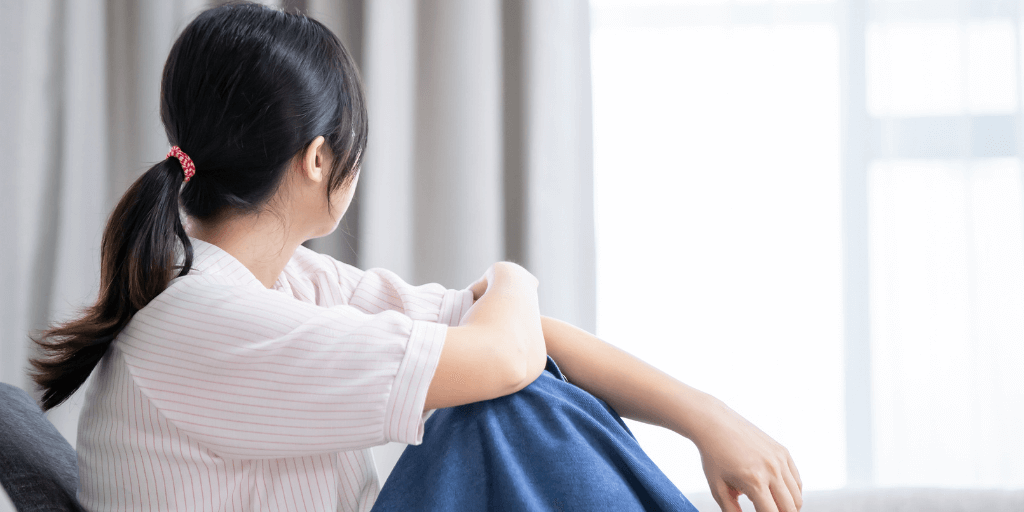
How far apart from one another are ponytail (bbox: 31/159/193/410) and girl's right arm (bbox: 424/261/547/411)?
0.27 metres

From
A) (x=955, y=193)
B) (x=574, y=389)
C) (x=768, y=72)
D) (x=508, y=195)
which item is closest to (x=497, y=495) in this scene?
(x=574, y=389)

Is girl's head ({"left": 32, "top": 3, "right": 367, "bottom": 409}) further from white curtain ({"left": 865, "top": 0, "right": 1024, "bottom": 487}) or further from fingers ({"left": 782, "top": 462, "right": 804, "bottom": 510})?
white curtain ({"left": 865, "top": 0, "right": 1024, "bottom": 487})

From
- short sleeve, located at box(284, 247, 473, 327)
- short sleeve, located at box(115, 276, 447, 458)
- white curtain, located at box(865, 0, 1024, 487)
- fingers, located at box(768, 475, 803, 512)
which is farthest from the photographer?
white curtain, located at box(865, 0, 1024, 487)

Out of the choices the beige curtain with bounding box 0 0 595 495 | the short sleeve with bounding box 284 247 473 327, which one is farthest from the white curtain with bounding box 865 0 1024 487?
the short sleeve with bounding box 284 247 473 327

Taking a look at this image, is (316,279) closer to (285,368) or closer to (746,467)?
(285,368)

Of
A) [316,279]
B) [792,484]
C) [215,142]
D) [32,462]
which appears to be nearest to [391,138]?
[316,279]

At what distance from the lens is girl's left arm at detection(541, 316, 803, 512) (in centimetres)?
63

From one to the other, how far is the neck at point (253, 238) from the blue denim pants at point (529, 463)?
275mm

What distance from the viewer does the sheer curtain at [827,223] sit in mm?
1445

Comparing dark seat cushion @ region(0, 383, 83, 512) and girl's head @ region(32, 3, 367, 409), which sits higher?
girl's head @ region(32, 3, 367, 409)

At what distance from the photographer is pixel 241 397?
0.53 meters

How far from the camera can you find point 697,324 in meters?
1.48

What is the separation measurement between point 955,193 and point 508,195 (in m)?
1.03

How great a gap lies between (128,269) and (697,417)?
22.9 inches
